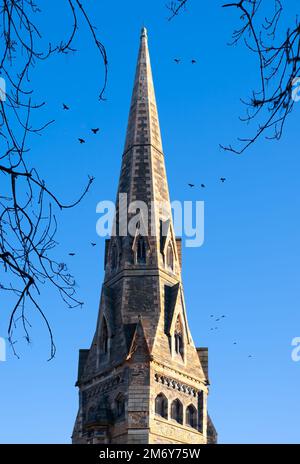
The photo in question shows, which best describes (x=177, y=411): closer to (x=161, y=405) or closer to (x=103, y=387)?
(x=161, y=405)

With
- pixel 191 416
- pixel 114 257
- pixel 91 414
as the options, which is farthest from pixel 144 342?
pixel 114 257

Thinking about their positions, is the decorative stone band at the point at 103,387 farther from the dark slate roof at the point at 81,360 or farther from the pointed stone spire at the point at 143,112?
the pointed stone spire at the point at 143,112

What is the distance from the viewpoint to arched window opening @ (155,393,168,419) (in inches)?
1565

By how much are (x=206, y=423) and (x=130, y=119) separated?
53.6ft

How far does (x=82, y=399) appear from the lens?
141 feet

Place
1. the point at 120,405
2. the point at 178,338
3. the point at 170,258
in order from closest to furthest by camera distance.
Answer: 1. the point at 120,405
2. the point at 178,338
3. the point at 170,258

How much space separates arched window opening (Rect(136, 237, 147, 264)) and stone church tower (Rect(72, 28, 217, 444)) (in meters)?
0.05

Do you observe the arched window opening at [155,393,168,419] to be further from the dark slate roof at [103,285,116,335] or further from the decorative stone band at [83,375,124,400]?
the dark slate roof at [103,285,116,335]

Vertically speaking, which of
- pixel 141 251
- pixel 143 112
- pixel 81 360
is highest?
pixel 143 112

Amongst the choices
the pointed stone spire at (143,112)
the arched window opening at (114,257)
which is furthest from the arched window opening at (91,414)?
the pointed stone spire at (143,112)

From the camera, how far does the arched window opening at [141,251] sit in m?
43.6

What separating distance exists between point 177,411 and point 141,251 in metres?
7.80

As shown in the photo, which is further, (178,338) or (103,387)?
(178,338)

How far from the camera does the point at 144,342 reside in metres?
40.1
